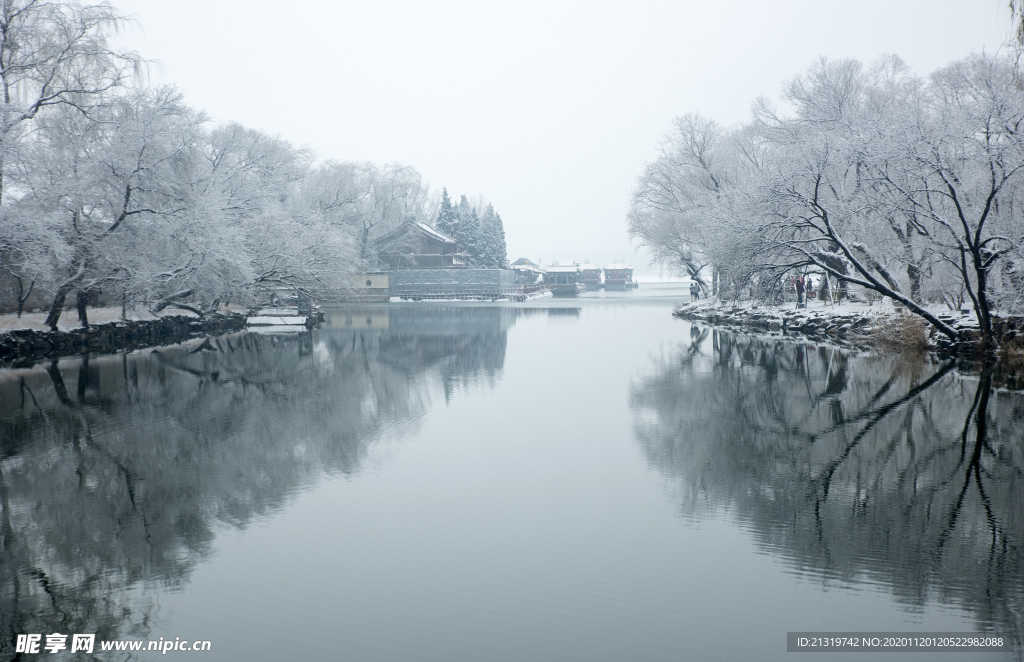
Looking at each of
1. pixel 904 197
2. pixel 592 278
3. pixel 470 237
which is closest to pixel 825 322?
pixel 904 197

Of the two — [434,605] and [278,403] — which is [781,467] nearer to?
[434,605]

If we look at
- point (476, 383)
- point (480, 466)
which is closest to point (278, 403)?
point (476, 383)

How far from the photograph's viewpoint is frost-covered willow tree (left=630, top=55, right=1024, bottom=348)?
59.5 feet

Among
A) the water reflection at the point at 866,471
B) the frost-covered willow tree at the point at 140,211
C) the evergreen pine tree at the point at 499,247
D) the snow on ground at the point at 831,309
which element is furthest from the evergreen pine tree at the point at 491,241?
the water reflection at the point at 866,471

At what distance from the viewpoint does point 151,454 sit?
897cm

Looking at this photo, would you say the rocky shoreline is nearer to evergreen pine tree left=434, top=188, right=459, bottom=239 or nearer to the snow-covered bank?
the snow-covered bank

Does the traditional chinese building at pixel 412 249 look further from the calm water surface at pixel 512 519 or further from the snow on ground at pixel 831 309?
the calm water surface at pixel 512 519

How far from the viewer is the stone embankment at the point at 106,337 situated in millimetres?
21250

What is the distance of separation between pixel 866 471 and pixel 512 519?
393 centimetres

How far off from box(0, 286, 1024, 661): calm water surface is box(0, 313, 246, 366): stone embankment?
9.08 meters

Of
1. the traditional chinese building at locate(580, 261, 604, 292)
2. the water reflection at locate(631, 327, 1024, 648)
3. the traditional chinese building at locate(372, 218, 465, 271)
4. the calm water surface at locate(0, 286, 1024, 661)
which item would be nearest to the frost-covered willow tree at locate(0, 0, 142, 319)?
the calm water surface at locate(0, 286, 1024, 661)

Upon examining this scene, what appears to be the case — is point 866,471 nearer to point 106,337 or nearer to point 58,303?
point 58,303

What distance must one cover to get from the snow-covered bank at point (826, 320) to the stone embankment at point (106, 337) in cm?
2219

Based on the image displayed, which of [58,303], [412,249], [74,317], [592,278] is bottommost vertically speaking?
[74,317]
